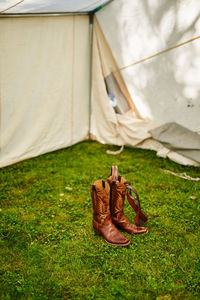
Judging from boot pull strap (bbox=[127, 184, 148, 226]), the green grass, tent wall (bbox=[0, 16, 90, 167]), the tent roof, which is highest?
the tent roof

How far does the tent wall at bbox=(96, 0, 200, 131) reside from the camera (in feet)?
12.0

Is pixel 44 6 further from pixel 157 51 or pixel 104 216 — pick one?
pixel 104 216

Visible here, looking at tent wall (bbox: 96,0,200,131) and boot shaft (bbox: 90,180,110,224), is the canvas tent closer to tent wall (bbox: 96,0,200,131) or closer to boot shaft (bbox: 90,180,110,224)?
tent wall (bbox: 96,0,200,131)

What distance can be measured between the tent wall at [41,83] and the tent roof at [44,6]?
255 millimetres

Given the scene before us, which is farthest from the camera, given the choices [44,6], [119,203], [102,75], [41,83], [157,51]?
[102,75]

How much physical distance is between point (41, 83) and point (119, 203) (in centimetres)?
246

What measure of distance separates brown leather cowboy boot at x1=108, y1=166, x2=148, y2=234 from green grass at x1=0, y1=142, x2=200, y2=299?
79 mm

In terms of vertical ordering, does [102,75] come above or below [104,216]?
above

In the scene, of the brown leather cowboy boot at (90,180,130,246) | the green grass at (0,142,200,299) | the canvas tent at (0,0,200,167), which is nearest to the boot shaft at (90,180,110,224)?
the brown leather cowboy boot at (90,180,130,246)

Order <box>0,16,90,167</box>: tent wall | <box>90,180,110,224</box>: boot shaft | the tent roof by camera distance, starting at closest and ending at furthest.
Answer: <box>90,180,110,224</box>: boot shaft
the tent roof
<box>0,16,90,167</box>: tent wall

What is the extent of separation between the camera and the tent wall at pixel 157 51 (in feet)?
12.0

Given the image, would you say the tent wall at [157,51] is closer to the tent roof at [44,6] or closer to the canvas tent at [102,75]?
the canvas tent at [102,75]

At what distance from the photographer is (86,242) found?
7.82ft

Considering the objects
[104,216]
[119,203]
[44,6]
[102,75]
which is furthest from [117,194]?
[102,75]
